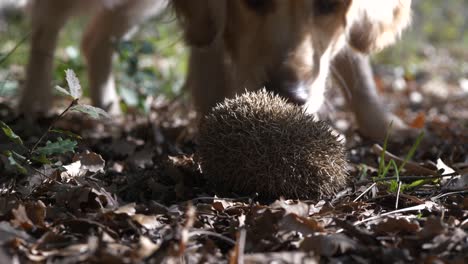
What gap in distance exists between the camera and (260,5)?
10.7ft

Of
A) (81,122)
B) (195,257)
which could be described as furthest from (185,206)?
(81,122)

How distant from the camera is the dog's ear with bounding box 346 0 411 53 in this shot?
136 inches

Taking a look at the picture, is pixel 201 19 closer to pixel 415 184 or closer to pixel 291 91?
pixel 291 91

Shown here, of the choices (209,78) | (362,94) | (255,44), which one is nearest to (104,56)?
(209,78)

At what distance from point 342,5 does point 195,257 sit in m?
2.12

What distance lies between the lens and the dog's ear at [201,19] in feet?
11.5

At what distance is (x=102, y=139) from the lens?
141 inches

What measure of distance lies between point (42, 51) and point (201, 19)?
1558 mm

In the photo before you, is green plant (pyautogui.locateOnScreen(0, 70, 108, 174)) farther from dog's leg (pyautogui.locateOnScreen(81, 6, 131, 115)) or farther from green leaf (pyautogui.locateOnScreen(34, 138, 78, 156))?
dog's leg (pyautogui.locateOnScreen(81, 6, 131, 115))

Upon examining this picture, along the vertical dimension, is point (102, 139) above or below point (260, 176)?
above

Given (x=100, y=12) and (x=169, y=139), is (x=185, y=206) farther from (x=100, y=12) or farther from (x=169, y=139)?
(x=100, y=12)

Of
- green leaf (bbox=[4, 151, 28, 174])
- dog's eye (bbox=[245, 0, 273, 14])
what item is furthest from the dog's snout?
green leaf (bbox=[4, 151, 28, 174])

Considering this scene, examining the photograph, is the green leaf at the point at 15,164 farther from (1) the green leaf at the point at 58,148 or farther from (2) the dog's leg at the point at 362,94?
(2) the dog's leg at the point at 362,94

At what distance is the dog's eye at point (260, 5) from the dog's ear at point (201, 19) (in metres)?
0.24
